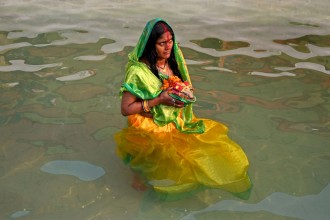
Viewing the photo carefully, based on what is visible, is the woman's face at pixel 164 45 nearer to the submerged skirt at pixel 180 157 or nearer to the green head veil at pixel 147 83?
the green head veil at pixel 147 83

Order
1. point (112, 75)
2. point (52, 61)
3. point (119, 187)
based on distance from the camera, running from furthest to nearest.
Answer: point (52, 61), point (112, 75), point (119, 187)

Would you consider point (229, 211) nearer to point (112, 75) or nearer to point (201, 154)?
point (201, 154)

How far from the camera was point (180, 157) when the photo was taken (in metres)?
3.49

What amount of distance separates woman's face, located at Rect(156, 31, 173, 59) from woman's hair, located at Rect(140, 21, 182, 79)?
3cm

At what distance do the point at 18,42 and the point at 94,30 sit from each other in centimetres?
129

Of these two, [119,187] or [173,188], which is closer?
[173,188]

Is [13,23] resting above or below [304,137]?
above

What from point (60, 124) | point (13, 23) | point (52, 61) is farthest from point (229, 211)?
point (13, 23)

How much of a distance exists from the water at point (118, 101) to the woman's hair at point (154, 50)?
3.23 feet

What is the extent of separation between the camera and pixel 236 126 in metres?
4.71

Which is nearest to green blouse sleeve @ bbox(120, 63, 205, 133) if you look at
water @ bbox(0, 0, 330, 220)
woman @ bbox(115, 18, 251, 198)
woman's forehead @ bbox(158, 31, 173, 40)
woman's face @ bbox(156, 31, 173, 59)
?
woman @ bbox(115, 18, 251, 198)

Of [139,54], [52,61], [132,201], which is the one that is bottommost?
[132,201]

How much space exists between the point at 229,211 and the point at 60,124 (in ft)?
7.16

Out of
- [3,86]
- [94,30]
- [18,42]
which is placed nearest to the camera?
[3,86]
